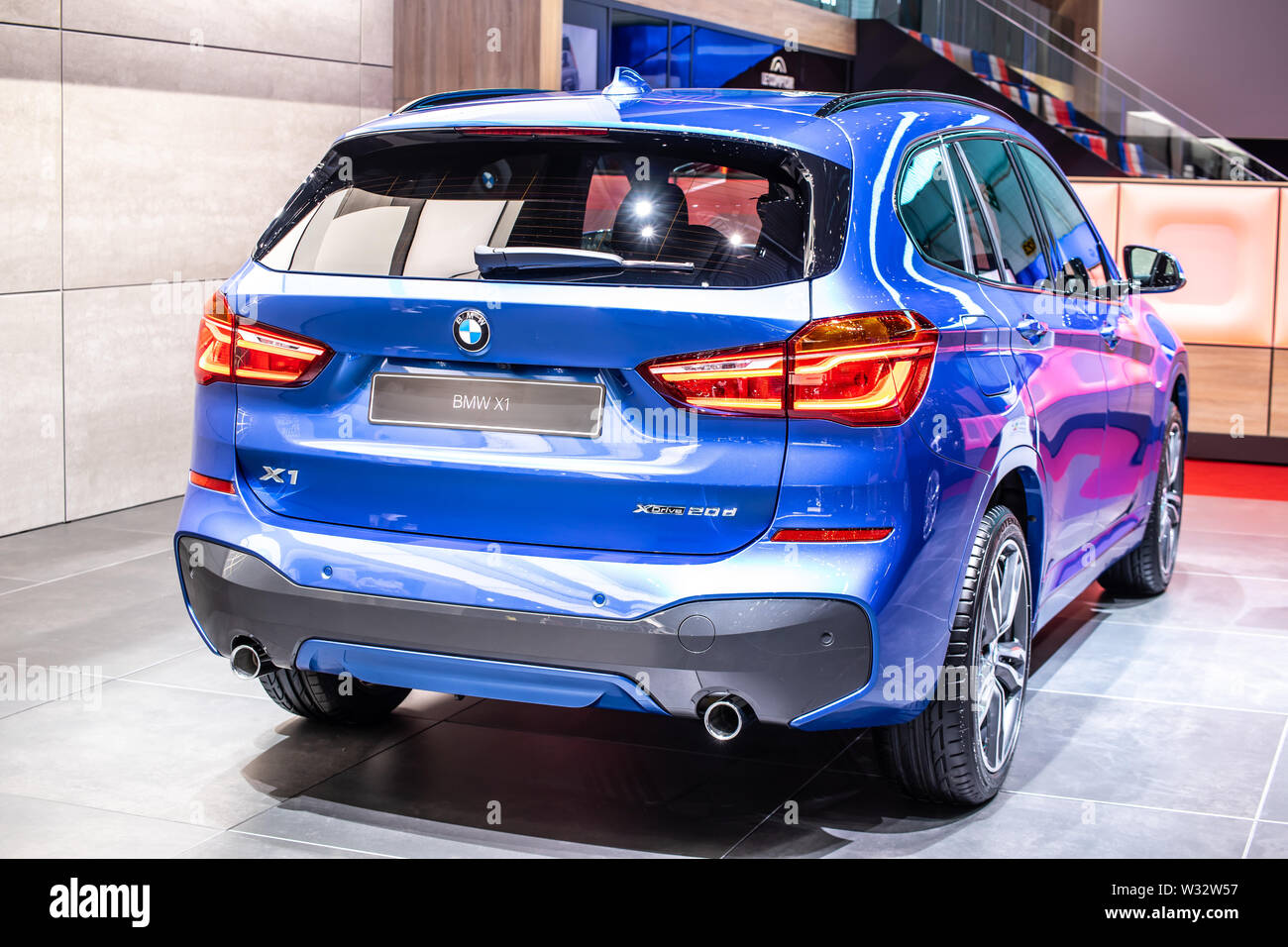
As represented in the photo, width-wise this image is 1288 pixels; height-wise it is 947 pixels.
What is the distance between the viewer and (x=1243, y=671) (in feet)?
17.3

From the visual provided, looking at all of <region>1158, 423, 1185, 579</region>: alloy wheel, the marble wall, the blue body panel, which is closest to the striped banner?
the marble wall

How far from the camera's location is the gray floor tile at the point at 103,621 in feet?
17.2

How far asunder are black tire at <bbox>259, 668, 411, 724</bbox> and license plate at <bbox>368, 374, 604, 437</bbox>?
119cm

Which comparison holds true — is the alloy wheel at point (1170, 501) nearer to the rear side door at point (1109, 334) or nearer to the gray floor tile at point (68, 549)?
the rear side door at point (1109, 334)

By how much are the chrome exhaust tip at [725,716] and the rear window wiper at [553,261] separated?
90 centimetres

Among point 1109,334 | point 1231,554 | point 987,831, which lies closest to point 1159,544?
point 1231,554

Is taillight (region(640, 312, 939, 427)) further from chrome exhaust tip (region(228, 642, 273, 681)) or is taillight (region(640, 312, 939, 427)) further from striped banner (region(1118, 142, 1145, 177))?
striped banner (region(1118, 142, 1145, 177))

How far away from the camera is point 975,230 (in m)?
4.05

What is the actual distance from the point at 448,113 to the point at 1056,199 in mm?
2238

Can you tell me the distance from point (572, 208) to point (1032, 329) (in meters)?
1.40

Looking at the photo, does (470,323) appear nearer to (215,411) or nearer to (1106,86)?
(215,411)

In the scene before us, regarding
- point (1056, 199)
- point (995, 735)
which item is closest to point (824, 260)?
point (995, 735)
